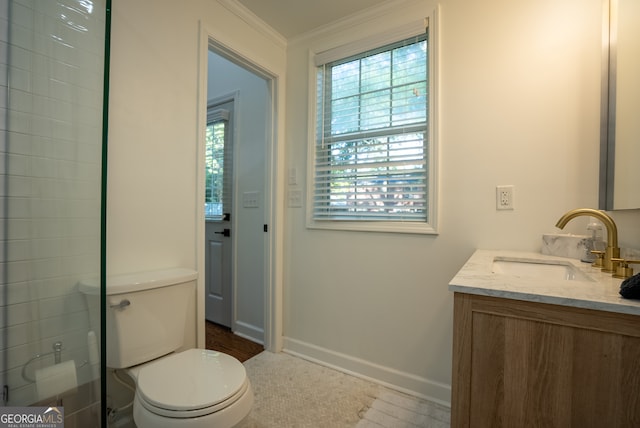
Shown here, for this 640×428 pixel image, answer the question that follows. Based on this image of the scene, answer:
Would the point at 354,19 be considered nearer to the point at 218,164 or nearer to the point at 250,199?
the point at 250,199

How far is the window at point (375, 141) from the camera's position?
1752 millimetres

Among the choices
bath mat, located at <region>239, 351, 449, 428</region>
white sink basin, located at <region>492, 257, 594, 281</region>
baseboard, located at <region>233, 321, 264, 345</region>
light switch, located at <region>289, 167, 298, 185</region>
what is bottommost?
bath mat, located at <region>239, 351, 449, 428</region>

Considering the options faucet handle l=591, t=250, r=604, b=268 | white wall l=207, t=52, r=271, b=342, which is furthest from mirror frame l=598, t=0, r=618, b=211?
white wall l=207, t=52, r=271, b=342

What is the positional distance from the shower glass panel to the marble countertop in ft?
3.89

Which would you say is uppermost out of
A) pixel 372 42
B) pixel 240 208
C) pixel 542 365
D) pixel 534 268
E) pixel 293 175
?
pixel 372 42

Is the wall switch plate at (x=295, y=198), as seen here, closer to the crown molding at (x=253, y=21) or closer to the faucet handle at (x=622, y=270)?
the crown molding at (x=253, y=21)

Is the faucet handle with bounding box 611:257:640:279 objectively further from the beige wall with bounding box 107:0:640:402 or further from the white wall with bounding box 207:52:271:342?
the white wall with bounding box 207:52:271:342

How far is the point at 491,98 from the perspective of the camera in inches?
61.3

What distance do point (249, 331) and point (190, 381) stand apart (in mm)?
1466

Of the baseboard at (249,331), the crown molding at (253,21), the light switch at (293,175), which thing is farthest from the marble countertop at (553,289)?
the crown molding at (253,21)

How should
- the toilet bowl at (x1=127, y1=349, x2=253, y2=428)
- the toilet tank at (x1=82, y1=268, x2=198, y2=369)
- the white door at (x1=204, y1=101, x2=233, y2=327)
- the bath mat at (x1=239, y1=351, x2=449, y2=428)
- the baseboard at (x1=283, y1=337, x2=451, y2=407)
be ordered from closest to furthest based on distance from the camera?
the toilet bowl at (x1=127, y1=349, x2=253, y2=428)
the toilet tank at (x1=82, y1=268, x2=198, y2=369)
the bath mat at (x1=239, y1=351, x2=449, y2=428)
the baseboard at (x1=283, y1=337, x2=451, y2=407)
the white door at (x1=204, y1=101, x2=233, y2=327)

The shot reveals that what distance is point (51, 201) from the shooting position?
98 centimetres

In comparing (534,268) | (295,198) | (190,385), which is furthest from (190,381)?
(534,268)

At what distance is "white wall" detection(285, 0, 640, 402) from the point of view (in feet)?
4.54
